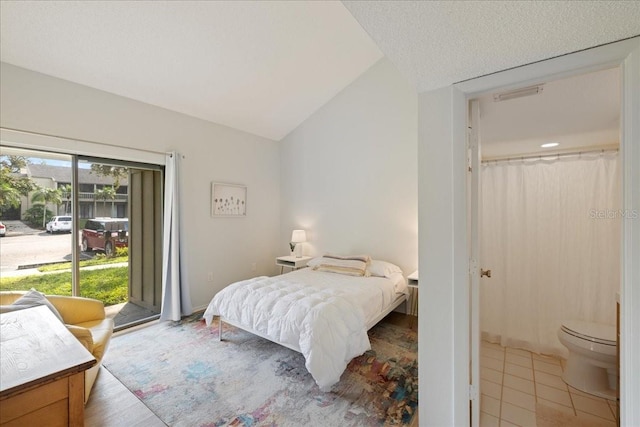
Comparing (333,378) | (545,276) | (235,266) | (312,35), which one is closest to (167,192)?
(235,266)

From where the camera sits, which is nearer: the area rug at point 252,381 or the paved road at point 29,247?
the area rug at point 252,381

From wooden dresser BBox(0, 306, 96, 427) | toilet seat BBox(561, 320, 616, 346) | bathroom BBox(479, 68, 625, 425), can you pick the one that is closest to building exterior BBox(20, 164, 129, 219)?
wooden dresser BBox(0, 306, 96, 427)

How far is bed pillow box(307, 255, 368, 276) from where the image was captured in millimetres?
3516

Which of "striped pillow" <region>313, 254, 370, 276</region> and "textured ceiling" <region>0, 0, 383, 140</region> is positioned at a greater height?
"textured ceiling" <region>0, 0, 383, 140</region>

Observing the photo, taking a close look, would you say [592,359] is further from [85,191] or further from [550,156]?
[85,191]

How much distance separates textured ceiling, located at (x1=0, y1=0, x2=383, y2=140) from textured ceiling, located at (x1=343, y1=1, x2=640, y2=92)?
2.08 m

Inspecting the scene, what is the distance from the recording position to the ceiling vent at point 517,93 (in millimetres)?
1460

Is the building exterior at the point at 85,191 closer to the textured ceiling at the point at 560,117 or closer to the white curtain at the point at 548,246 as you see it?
the textured ceiling at the point at 560,117

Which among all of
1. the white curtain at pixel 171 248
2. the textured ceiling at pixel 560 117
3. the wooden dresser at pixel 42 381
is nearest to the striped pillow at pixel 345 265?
the white curtain at pixel 171 248

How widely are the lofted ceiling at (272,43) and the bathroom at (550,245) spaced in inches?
21.3

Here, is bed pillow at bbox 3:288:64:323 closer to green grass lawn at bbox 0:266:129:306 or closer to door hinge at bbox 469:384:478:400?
green grass lawn at bbox 0:266:129:306

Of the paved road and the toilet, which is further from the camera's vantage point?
the paved road

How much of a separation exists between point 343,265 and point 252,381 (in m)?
1.76

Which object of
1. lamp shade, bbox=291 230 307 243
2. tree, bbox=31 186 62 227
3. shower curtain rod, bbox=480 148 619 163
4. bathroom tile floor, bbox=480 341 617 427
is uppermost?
shower curtain rod, bbox=480 148 619 163
